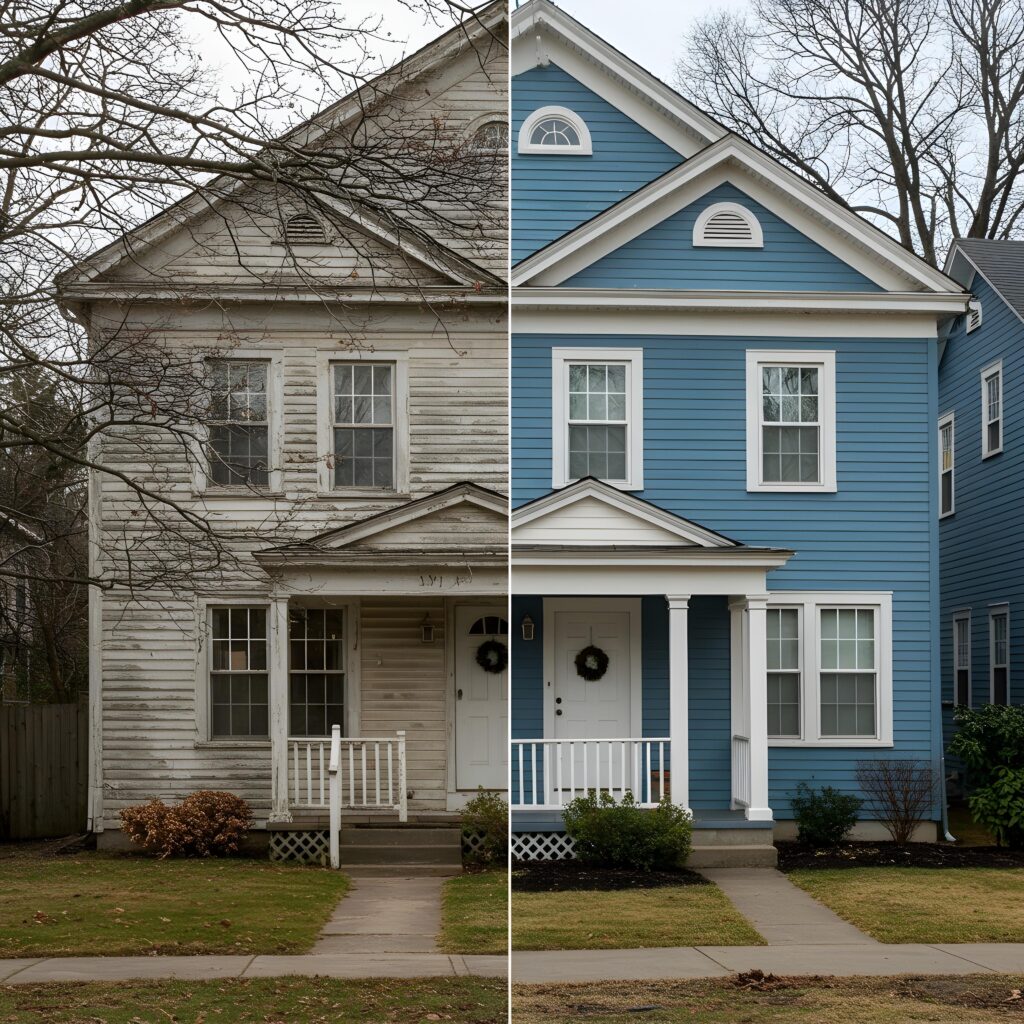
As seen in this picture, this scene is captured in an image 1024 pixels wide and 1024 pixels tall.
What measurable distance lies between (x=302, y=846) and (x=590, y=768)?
67cm

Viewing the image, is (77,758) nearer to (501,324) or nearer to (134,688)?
(134,688)

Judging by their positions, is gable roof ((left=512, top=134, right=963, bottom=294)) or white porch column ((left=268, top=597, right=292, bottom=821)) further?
gable roof ((left=512, top=134, right=963, bottom=294))

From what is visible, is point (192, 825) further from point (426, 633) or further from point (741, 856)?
point (741, 856)

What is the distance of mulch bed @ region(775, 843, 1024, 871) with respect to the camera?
2463 millimetres

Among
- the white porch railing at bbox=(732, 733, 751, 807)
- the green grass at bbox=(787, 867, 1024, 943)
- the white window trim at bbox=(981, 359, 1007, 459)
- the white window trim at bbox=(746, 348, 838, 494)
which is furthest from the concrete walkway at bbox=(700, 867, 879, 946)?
the white window trim at bbox=(981, 359, 1007, 459)

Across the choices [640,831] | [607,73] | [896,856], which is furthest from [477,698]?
[607,73]

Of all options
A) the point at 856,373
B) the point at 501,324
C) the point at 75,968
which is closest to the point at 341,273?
the point at 501,324

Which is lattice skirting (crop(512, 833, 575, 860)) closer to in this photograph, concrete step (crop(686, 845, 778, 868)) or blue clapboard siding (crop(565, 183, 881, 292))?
concrete step (crop(686, 845, 778, 868))

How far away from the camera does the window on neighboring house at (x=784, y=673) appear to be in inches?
94.5

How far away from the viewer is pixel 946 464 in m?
2.54

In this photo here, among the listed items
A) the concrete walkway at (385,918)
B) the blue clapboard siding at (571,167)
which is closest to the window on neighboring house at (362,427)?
the blue clapboard siding at (571,167)

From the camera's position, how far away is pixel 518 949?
285 cm

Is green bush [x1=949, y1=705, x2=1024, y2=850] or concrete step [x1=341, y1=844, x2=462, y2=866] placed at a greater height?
green bush [x1=949, y1=705, x2=1024, y2=850]

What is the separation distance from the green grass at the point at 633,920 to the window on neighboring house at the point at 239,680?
87cm
